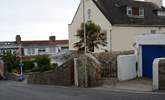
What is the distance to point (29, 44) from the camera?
84812 mm

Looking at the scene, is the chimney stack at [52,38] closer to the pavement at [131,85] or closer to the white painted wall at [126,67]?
the white painted wall at [126,67]

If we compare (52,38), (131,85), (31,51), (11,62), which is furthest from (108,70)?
(52,38)

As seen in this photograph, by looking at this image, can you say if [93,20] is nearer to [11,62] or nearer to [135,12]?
[135,12]

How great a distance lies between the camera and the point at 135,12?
167 ft

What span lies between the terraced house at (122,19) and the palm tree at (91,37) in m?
1.87

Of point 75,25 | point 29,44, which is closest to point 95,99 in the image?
point 75,25

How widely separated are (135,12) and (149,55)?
23.6m

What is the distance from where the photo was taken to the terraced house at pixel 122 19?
153ft

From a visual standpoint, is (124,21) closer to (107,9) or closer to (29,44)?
(107,9)

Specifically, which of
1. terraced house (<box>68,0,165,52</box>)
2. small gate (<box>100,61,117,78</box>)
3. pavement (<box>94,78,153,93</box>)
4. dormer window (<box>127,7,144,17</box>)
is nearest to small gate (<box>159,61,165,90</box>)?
pavement (<box>94,78,153,93</box>)

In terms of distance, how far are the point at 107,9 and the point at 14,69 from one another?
23653 millimetres

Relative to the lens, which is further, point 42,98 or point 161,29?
point 161,29

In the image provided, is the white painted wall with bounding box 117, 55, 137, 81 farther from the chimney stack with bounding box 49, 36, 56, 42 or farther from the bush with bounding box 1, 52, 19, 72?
the chimney stack with bounding box 49, 36, 56, 42

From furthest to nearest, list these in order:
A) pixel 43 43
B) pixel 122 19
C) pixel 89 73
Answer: pixel 43 43 < pixel 122 19 < pixel 89 73
